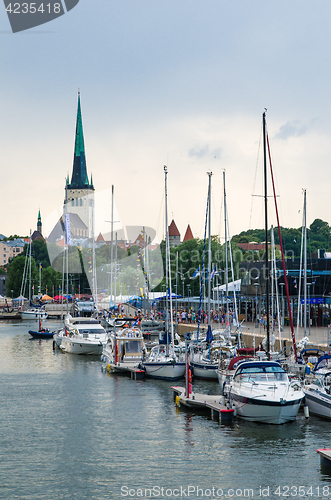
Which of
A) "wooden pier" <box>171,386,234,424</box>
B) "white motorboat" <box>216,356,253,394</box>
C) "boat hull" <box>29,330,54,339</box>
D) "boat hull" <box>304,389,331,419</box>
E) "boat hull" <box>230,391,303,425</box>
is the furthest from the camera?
"boat hull" <box>29,330,54,339</box>

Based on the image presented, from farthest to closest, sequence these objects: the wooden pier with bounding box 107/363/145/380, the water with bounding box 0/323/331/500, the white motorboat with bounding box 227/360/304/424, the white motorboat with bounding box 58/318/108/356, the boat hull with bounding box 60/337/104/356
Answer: the white motorboat with bounding box 58/318/108/356
the boat hull with bounding box 60/337/104/356
the wooden pier with bounding box 107/363/145/380
the white motorboat with bounding box 227/360/304/424
the water with bounding box 0/323/331/500

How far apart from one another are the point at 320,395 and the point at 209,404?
543 cm

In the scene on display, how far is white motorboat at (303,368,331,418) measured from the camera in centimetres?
2747

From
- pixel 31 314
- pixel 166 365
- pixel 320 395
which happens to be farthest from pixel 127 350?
pixel 31 314

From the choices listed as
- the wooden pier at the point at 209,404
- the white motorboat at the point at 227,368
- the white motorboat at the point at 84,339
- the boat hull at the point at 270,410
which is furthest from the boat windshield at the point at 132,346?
the boat hull at the point at 270,410

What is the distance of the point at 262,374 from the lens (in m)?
28.4

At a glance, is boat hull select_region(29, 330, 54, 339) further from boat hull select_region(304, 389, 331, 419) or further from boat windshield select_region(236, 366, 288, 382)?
boat hull select_region(304, 389, 331, 419)

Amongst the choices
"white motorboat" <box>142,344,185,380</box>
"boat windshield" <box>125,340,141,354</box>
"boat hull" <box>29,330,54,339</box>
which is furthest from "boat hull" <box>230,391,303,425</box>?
"boat hull" <box>29,330,54,339</box>

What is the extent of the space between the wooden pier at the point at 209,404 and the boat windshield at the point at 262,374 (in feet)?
5.77

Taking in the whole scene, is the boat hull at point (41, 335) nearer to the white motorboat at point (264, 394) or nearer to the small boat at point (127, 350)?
the small boat at point (127, 350)

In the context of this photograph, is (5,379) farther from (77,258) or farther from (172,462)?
(77,258)

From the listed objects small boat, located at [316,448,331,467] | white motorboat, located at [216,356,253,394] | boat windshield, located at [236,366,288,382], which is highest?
boat windshield, located at [236,366,288,382]

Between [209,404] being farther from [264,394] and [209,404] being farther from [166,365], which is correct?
[166,365]

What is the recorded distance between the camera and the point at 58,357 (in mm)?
55688
